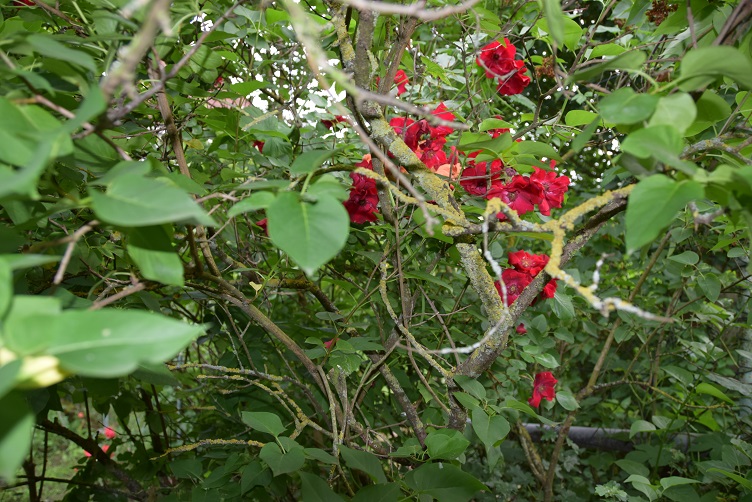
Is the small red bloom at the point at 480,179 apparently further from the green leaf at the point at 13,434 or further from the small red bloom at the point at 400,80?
the green leaf at the point at 13,434

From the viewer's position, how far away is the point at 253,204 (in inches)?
17.3

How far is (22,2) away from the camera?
939 mm

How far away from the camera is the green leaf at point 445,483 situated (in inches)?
32.0

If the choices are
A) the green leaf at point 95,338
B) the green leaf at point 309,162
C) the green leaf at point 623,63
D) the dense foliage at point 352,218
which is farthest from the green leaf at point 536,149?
the green leaf at point 95,338

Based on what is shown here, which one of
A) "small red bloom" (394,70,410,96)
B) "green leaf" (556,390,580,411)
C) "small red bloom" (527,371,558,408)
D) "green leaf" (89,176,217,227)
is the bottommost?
"green leaf" (556,390,580,411)

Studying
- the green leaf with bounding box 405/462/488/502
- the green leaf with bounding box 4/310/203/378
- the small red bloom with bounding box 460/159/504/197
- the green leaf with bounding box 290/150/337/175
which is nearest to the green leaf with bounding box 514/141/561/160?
the small red bloom with bounding box 460/159/504/197

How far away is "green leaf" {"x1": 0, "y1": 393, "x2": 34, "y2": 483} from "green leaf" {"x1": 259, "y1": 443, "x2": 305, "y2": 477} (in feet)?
1.73

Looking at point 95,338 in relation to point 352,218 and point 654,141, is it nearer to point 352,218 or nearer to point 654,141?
point 654,141

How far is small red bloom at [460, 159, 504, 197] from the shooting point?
90 centimetres

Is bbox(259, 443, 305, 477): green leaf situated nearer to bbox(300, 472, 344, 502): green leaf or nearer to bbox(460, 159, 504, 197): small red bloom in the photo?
bbox(300, 472, 344, 502): green leaf

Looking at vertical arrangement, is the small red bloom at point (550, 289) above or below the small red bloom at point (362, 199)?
below

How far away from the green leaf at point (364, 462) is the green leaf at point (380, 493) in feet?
0.07

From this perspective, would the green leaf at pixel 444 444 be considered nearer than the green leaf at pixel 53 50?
No

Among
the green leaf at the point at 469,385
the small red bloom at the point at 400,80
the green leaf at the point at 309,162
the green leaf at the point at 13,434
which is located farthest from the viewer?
the small red bloom at the point at 400,80
